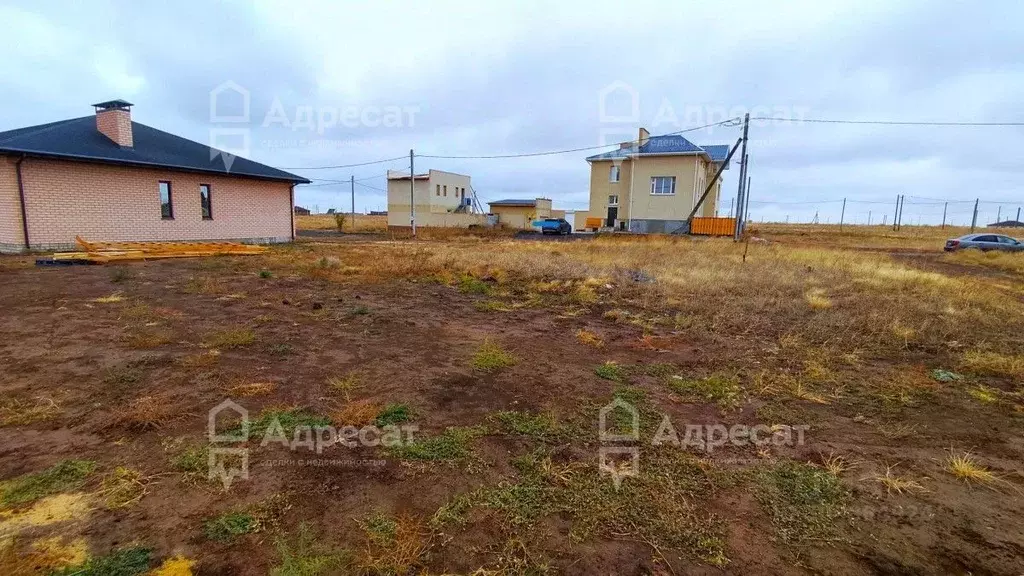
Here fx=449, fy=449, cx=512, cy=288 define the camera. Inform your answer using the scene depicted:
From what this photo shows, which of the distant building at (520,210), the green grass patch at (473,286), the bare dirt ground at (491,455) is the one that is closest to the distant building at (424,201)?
the distant building at (520,210)

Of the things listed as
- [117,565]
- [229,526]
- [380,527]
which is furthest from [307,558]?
[117,565]

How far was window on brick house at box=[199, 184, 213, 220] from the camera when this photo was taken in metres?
18.4

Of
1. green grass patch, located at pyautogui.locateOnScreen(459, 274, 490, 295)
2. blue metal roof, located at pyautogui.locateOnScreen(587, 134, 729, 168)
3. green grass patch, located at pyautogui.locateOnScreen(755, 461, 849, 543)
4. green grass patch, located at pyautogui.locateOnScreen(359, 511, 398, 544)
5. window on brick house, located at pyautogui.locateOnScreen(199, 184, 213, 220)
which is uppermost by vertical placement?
blue metal roof, located at pyautogui.locateOnScreen(587, 134, 729, 168)

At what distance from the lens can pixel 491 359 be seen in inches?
202

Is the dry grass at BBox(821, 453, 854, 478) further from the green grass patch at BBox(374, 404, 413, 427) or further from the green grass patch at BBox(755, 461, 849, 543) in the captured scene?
the green grass patch at BBox(374, 404, 413, 427)

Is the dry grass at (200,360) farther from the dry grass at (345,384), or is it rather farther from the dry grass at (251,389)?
the dry grass at (345,384)

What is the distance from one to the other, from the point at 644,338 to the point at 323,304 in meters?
5.47

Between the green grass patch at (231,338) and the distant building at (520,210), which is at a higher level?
the distant building at (520,210)

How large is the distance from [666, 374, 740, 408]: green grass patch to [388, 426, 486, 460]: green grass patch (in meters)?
2.17

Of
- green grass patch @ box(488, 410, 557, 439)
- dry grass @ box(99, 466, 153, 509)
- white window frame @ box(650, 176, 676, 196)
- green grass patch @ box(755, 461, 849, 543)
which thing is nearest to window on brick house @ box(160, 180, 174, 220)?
dry grass @ box(99, 466, 153, 509)

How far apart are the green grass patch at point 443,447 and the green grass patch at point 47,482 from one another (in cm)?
178

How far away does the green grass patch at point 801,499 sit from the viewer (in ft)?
8.09

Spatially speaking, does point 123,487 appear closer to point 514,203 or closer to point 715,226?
point 715,226

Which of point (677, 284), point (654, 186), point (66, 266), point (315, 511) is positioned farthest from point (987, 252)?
point (66, 266)
